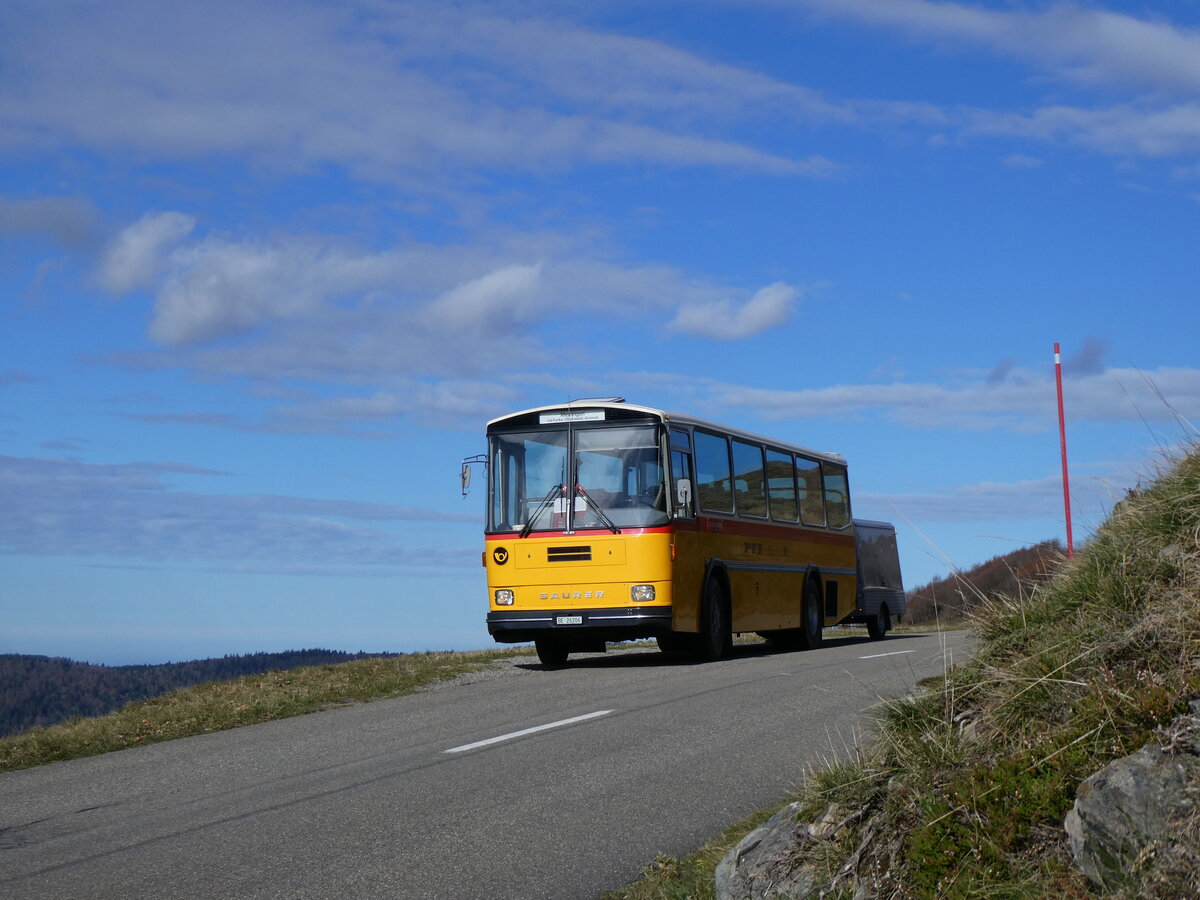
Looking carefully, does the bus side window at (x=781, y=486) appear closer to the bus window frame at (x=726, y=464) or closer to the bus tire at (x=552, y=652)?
the bus window frame at (x=726, y=464)

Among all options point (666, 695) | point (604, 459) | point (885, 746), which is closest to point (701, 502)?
point (604, 459)

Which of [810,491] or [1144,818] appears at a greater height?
[810,491]

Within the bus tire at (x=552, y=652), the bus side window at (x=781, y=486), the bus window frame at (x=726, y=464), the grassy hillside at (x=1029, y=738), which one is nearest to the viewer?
the grassy hillside at (x=1029, y=738)

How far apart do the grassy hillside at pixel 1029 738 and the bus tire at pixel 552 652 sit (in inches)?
516

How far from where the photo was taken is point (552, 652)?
773 inches

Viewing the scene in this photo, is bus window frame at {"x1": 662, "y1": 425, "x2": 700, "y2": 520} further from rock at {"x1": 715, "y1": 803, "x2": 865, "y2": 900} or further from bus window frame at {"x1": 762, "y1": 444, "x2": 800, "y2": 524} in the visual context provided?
rock at {"x1": 715, "y1": 803, "x2": 865, "y2": 900}

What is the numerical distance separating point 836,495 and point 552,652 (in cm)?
817

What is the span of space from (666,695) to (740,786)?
4.94 meters

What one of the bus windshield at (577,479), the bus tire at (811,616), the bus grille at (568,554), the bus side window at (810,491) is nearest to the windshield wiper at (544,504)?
the bus windshield at (577,479)

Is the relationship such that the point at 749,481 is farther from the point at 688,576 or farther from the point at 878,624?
the point at 878,624

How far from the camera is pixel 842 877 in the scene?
476 centimetres

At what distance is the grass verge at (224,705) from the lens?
1194 cm

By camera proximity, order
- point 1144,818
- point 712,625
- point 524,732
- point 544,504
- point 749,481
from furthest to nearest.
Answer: point 749,481
point 712,625
point 544,504
point 524,732
point 1144,818

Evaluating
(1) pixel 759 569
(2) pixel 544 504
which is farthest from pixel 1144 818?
(1) pixel 759 569
